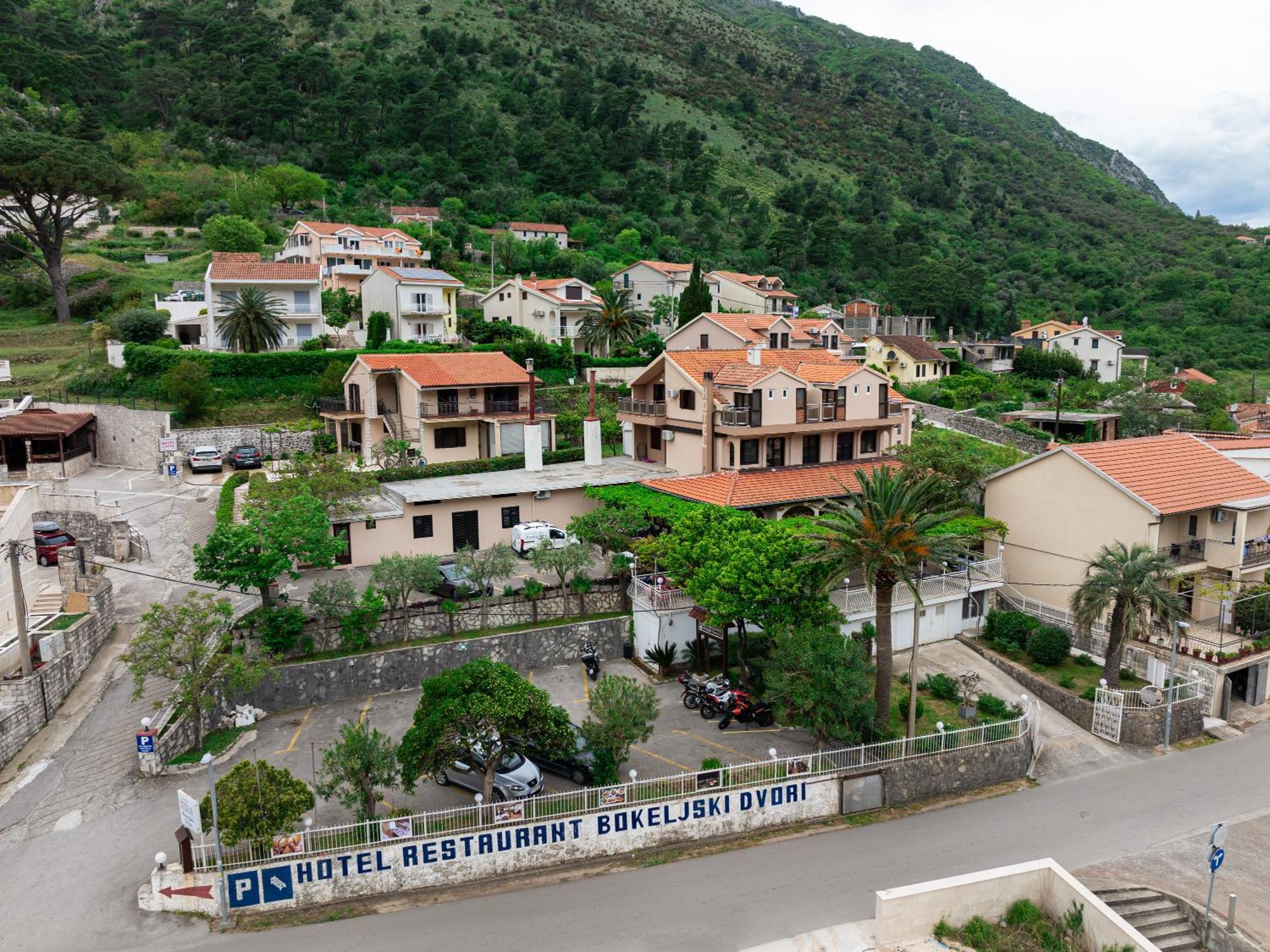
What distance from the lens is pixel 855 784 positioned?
74.4 ft

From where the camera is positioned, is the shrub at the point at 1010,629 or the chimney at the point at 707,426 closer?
the shrub at the point at 1010,629

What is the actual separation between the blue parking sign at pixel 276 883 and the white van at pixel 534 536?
18874 mm

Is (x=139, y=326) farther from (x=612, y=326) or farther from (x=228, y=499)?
(x=612, y=326)

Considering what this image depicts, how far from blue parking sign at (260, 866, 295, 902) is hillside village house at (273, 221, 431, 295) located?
59749mm

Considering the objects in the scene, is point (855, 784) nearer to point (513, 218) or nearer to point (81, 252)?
point (81, 252)

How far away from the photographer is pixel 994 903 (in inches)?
719

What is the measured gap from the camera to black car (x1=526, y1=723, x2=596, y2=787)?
74.2ft

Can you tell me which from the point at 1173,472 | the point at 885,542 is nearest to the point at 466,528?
the point at 885,542

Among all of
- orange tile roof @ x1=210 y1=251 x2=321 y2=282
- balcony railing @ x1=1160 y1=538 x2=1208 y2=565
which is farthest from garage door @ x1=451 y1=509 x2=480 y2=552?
orange tile roof @ x1=210 y1=251 x2=321 y2=282

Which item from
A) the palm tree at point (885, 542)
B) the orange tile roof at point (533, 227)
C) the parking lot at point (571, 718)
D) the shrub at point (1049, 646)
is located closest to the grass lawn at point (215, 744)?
the parking lot at point (571, 718)

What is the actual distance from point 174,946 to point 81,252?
7631 cm

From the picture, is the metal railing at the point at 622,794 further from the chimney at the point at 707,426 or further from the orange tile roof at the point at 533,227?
the orange tile roof at the point at 533,227

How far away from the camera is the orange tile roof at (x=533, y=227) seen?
10306cm

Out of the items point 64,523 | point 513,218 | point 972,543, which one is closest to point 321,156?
point 513,218
